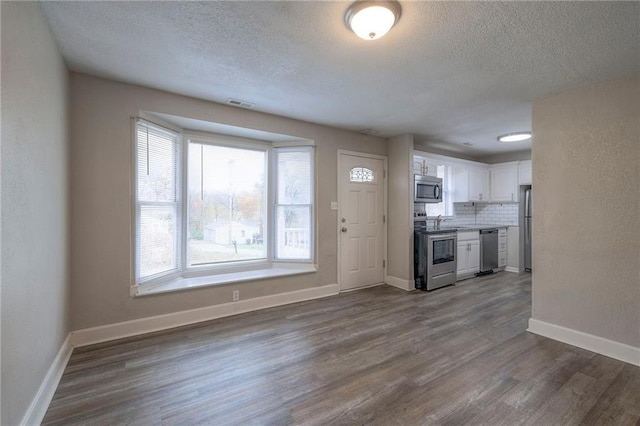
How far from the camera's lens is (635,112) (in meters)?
2.35

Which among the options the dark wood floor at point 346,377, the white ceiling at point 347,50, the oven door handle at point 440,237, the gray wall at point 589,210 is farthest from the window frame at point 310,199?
the gray wall at point 589,210

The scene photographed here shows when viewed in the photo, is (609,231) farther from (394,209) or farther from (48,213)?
(48,213)

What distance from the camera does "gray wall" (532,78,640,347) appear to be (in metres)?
2.37

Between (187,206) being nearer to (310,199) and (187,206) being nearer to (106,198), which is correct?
(106,198)

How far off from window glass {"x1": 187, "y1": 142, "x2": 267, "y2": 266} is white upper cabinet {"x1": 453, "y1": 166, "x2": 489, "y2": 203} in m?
3.92

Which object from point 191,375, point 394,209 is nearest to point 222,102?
point 191,375

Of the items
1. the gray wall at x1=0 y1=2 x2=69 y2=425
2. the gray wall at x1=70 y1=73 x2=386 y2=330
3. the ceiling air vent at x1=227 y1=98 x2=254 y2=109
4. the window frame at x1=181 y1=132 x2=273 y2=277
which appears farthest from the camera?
the window frame at x1=181 y1=132 x2=273 y2=277

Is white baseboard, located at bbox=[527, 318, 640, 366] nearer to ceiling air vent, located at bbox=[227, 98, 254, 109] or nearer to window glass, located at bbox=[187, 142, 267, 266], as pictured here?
window glass, located at bbox=[187, 142, 267, 266]

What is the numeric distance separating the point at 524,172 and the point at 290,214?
190 inches

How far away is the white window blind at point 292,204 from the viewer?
4059mm

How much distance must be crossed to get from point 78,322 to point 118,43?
241 centimetres

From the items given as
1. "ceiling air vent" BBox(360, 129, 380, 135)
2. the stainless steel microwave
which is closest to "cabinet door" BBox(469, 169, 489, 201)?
the stainless steel microwave

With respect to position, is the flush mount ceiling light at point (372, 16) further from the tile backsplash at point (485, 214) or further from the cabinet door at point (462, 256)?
the tile backsplash at point (485, 214)

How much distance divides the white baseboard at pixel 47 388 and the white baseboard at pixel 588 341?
13.4ft
